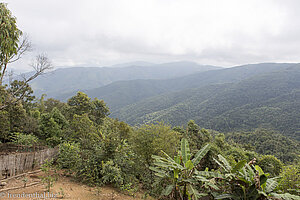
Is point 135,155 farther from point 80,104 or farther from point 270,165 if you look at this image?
point 270,165

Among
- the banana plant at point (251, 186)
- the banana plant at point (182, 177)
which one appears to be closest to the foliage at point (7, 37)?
the banana plant at point (182, 177)

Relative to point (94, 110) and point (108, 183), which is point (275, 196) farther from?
point (94, 110)

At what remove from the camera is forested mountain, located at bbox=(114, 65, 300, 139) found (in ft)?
314

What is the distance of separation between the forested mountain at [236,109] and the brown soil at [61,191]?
298 feet

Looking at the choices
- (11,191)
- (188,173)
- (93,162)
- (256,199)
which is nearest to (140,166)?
(93,162)

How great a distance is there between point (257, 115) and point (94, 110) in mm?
116839

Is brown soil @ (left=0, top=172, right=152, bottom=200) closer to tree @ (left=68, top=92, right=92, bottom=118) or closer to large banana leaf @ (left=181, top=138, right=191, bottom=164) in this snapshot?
large banana leaf @ (left=181, top=138, right=191, bottom=164)

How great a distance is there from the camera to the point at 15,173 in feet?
23.4

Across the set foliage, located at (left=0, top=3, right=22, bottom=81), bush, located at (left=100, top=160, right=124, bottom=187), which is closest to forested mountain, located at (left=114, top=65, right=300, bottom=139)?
bush, located at (left=100, top=160, right=124, bottom=187)

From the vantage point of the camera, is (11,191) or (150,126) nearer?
(11,191)

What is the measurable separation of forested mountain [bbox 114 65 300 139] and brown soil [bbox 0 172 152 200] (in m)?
91.0

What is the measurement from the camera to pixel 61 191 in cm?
593

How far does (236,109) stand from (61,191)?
138422mm

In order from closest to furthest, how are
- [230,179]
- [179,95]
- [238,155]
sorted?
[230,179], [238,155], [179,95]
